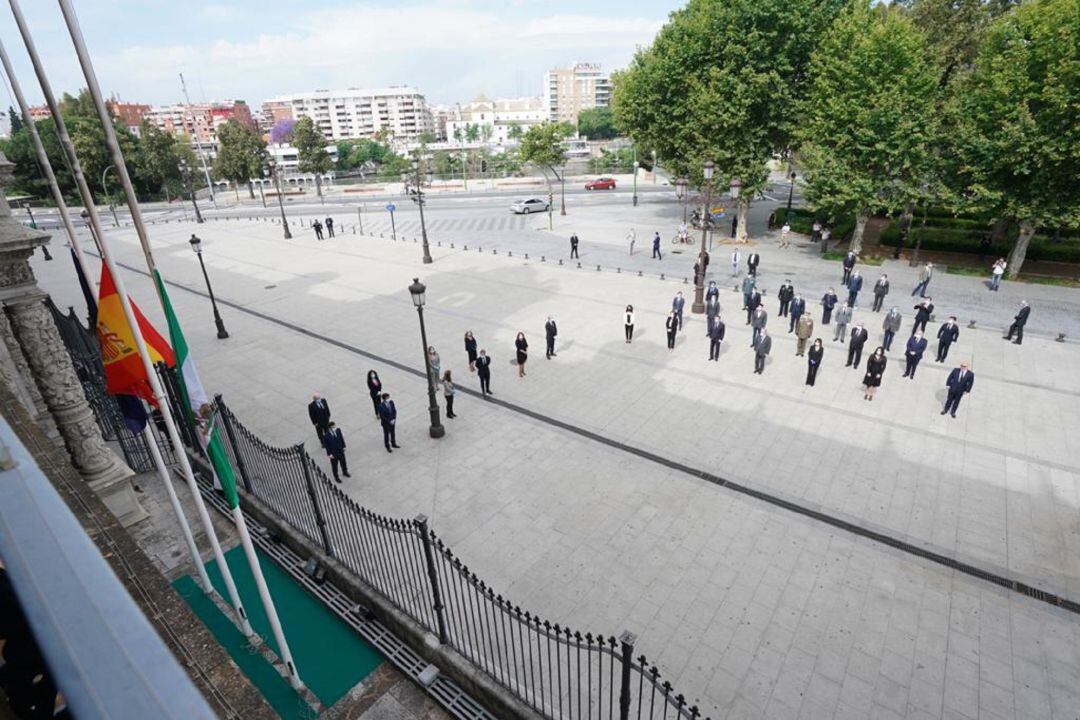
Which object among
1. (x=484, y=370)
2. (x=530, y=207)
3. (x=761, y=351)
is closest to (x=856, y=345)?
(x=761, y=351)

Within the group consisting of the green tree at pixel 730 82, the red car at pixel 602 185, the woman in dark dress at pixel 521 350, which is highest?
the green tree at pixel 730 82

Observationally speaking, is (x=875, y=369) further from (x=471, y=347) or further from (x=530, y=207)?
(x=530, y=207)

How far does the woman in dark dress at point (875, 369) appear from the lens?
44.9ft

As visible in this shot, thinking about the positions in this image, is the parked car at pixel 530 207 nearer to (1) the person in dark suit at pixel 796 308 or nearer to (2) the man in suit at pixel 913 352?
(1) the person in dark suit at pixel 796 308

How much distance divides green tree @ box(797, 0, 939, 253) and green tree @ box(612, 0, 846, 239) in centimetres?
137

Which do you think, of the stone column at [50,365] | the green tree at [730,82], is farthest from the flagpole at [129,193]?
the green tree at [730,82]

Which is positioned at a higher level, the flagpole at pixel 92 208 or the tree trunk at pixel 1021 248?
the flagpole at pixel 92 208

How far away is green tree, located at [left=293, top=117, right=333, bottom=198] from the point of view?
67.6 m

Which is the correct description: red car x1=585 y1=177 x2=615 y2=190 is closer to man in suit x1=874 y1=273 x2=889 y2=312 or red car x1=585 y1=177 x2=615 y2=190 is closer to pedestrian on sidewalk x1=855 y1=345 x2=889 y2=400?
man in suit x1=874 y1=273 x2=889 y2=312

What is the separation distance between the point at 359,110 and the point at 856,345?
17160 centimetres

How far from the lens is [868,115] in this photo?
931 inches

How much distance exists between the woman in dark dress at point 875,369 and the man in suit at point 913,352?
151 centimetres

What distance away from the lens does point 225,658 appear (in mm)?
4238

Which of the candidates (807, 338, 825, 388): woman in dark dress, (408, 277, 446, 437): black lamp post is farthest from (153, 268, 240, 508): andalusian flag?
(807, 338, 825, 388): woman in dark dress
